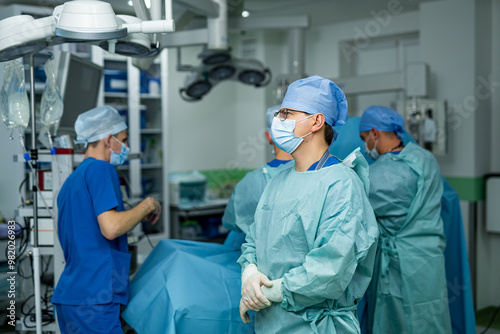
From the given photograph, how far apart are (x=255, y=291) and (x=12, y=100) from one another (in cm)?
129

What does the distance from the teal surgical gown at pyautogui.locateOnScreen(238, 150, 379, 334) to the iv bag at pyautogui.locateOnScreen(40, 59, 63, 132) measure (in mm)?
1158

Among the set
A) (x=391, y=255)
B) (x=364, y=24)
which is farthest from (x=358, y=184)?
(x=364, y=24)

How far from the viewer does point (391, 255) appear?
2400mm

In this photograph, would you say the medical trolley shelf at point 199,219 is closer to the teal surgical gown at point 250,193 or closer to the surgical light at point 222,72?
the surgical light at point 222,72

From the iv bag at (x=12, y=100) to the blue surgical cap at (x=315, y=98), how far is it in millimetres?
1121

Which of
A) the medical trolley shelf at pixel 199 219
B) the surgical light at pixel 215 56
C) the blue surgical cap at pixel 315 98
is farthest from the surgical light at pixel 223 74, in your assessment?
the blue surgical cap at pixel 315 98

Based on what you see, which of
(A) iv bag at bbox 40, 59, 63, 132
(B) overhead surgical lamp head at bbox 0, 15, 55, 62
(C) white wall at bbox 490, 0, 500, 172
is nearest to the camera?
(B) overhead surgical lamp head at bbox 0, 15, 55, 62

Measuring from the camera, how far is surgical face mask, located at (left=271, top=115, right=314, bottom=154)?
151cm

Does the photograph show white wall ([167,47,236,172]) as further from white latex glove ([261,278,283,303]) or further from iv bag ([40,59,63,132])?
white latex glove ([261,278,283,303])

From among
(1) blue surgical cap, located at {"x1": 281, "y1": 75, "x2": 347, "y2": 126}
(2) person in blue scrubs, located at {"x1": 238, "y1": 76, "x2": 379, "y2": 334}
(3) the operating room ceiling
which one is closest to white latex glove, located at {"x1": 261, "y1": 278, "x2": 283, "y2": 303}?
(2) person in blue scrubs, located at {"x1": 238, "y1": 76, "x2": 379, "y2": 334}

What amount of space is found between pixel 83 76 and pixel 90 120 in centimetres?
65

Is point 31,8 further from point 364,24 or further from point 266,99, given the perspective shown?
point 364,24

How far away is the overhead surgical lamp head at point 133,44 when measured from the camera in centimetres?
183

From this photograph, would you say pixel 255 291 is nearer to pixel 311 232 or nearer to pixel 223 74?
pixel 311 232
